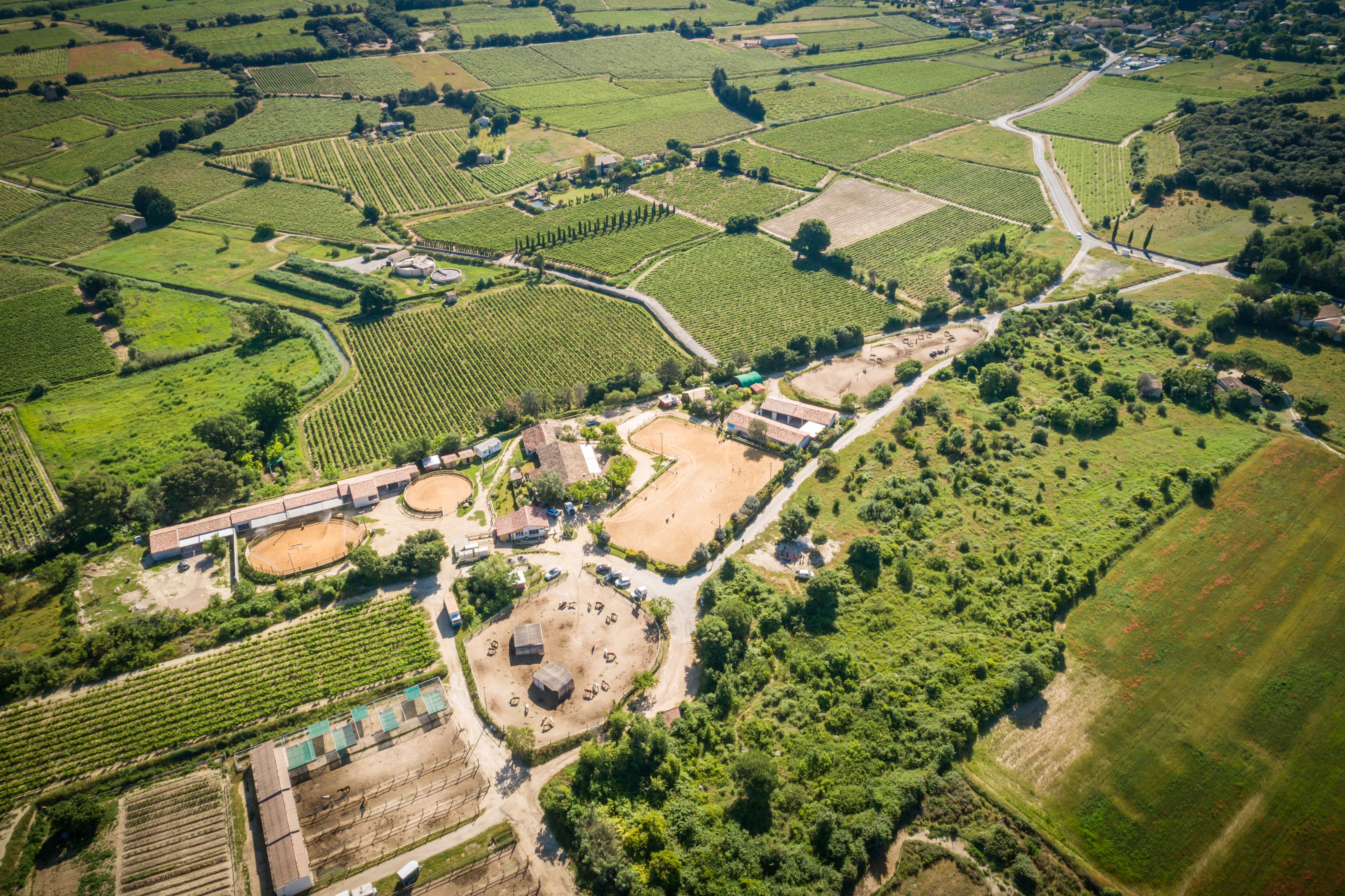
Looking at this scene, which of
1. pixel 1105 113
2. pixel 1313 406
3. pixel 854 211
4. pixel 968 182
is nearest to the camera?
pixel 1313 406

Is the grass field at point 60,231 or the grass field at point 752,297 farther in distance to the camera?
the grass field at point 60,231

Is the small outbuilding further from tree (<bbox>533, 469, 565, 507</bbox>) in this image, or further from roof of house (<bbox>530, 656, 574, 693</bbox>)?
tree (<bbox>533, 469, 565, 507</bbox>)

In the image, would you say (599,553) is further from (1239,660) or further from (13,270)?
(13,270)

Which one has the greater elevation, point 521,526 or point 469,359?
Answer: point 469,359

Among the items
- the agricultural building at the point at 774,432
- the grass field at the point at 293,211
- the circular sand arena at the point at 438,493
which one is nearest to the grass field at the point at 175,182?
the grass field at the point at 293,211

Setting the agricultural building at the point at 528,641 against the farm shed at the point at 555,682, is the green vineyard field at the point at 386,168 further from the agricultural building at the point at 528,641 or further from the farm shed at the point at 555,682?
the farm shed at the point at 555,682

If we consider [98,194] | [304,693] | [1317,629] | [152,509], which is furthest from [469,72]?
[1317,629]

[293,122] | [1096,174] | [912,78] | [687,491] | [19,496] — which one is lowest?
[19,496]

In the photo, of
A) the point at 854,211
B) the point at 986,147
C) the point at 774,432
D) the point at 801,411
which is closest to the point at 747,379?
the point at 801,411

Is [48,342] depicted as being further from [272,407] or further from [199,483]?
[199,483]
